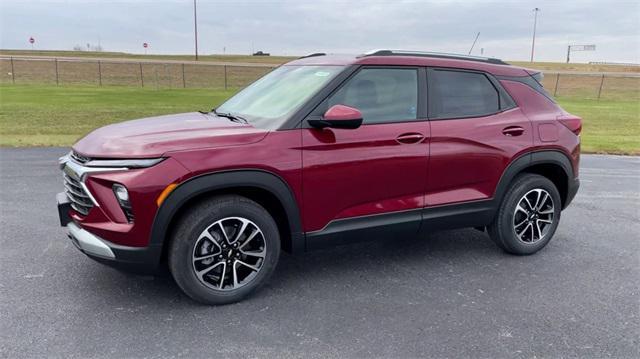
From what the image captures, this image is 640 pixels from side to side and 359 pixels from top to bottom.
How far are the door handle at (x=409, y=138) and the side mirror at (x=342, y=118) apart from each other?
0.49 meters

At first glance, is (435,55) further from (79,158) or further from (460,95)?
(79,158)

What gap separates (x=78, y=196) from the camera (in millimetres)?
3436

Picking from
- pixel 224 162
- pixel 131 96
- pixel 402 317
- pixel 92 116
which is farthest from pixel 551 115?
pixel 131 96

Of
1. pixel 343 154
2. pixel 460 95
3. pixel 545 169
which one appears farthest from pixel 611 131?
pixel 343 154

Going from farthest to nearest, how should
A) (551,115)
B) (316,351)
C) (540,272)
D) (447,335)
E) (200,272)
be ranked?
(551,115), (540,272), (200,272), (447,335), (316,351)

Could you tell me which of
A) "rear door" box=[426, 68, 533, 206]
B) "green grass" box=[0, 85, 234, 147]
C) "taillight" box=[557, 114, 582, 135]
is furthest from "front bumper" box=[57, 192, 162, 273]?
"green grass" box=[0, 85, 234, 147]

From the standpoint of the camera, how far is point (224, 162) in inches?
132

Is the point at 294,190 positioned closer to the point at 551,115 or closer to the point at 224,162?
the point at 224,162

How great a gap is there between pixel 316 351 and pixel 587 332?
72.9 inches

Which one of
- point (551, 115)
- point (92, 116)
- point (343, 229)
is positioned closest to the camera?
point (343, 229)

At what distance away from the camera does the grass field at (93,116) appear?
471 inches

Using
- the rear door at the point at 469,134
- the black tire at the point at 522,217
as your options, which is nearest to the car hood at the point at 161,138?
the rear door at the point at 469,134

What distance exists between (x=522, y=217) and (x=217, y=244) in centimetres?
292

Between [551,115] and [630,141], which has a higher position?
[551,115]
